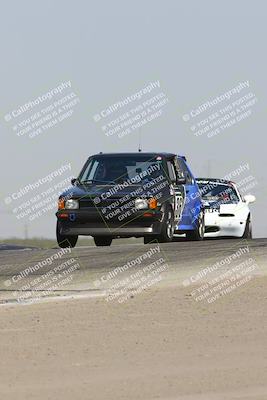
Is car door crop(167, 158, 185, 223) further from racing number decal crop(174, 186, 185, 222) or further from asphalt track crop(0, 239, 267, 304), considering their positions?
asphalt track crop(0, 239, 267, 304)

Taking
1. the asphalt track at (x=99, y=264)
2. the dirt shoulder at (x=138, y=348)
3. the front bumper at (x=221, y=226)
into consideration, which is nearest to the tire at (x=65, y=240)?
the asphalt track at (x=99, y=264)

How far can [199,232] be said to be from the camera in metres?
25.4

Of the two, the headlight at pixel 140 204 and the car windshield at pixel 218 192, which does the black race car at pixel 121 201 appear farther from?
the car windshield at pixel 218 192

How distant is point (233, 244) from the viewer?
22391 mm

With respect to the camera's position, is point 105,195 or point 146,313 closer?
point 146,313

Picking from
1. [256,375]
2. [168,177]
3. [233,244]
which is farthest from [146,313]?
[168,177]

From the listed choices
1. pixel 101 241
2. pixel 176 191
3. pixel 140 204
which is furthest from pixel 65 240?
pixel 176 191

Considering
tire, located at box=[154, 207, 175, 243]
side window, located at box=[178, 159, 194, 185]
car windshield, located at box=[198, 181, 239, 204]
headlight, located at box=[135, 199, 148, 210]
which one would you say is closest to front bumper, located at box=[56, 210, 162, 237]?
headlight, located at box=[135, 199, 148, 210]

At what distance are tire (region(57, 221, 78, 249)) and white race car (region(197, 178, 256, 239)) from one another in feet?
15.9

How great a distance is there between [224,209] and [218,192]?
0.84 m

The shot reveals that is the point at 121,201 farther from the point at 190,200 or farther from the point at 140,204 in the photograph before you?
the point at 190,200

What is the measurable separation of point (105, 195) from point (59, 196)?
0.97 metres

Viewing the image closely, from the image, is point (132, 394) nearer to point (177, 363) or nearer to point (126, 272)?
point (177, 363)

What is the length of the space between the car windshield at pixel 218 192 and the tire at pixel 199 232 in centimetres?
230
